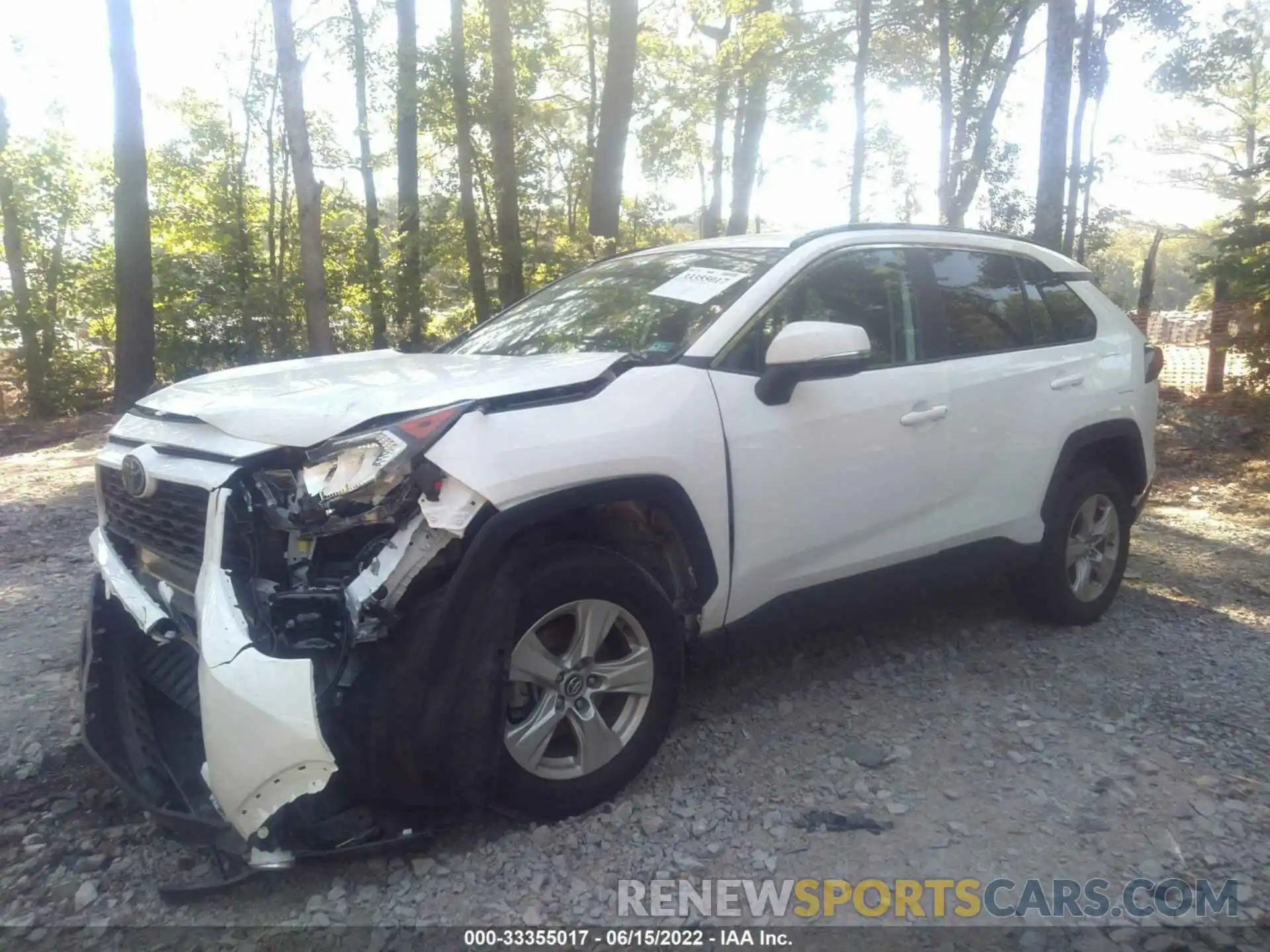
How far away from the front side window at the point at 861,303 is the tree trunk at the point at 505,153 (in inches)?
365

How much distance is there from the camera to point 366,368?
3311 millimetres

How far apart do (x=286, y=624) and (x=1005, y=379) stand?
3.04 metres

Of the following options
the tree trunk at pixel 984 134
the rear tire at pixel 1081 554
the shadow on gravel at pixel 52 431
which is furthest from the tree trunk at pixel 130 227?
the tree trunk at pixel 984 134

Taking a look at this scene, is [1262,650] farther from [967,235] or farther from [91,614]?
[91,614]

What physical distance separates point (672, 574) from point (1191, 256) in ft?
32.6

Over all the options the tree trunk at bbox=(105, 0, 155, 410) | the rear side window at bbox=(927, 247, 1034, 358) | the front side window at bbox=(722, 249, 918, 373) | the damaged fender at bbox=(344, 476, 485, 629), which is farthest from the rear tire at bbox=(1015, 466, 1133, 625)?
the tree trunk at bbox=(105, 0, 155, 410)

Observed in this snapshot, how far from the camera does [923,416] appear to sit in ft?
12.0

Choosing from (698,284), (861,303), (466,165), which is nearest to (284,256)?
(466,165)

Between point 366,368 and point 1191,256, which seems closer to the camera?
point 366,368

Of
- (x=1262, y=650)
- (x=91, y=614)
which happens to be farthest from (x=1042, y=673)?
(x=91, y=614)

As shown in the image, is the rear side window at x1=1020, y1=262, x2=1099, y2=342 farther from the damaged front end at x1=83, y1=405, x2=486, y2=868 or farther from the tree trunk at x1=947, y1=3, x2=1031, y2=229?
the tree trunk at x1=947, y1=3, x2=1031, y2=229

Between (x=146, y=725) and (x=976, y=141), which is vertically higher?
(x=976, y=141)

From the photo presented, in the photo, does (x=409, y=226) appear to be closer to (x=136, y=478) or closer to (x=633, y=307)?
(x=633, y=307)

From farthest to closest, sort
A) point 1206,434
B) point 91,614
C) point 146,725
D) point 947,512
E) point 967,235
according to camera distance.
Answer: point 1206,434 → point 967,235 → point 947,512 → point 91,614 → point 146,725
